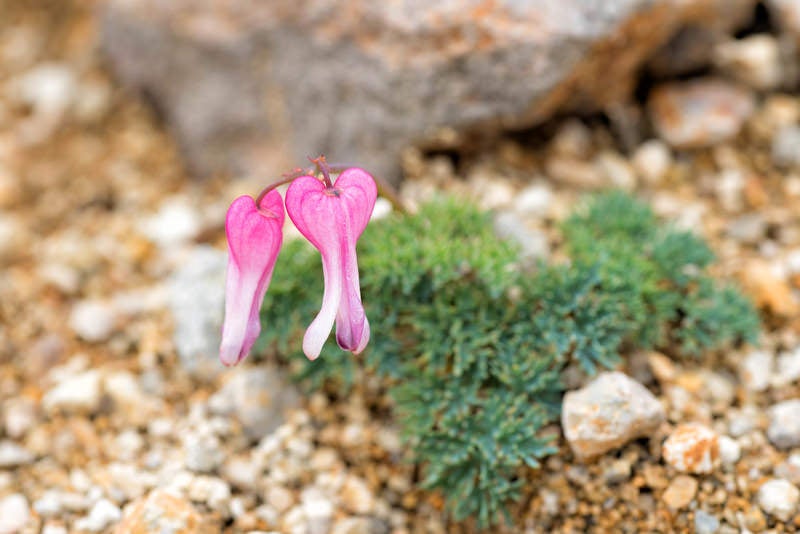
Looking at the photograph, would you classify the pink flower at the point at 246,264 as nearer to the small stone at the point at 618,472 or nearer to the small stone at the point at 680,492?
the small stone at the point at 618,472

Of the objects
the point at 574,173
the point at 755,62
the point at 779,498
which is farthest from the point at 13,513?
the point at 755,62

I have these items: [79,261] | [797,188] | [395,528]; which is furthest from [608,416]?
[79,261]

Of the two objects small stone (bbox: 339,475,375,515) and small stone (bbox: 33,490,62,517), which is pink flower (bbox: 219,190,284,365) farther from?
small stone (bbox: 33,490,62,517)

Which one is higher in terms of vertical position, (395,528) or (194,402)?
(194,402)

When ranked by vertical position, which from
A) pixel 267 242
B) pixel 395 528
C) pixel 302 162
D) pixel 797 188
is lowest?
pixel 395 528

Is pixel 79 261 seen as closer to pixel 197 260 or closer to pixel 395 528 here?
pixel 197 260

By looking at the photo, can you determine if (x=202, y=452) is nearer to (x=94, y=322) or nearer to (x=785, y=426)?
(x=94, y=322)

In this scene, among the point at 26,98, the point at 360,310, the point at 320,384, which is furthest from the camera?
the point at 26,98

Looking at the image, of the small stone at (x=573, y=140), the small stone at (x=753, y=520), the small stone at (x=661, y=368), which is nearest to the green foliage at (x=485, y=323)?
the small stone at (x=661, y=368)

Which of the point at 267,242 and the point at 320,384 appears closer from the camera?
the point at 267,242
